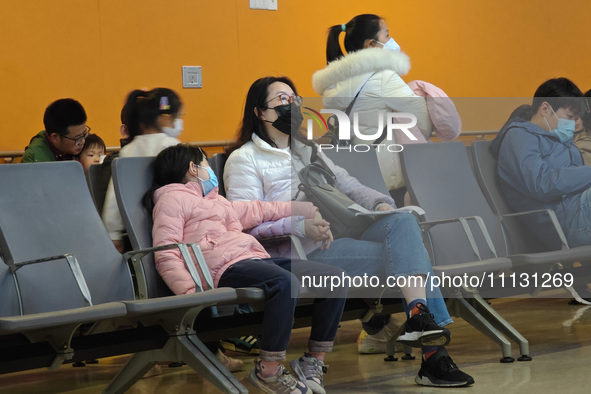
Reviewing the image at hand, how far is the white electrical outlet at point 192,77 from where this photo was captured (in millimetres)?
6230

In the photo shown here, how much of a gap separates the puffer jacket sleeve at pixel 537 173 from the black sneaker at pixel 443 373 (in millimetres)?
1280

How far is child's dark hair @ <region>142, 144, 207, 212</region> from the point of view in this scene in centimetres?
346

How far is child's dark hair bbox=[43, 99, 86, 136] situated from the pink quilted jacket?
1.45m

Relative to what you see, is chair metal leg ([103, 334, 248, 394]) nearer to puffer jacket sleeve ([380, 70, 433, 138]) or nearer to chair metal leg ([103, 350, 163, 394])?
chair metal leg ([103, 350, 163, 394])

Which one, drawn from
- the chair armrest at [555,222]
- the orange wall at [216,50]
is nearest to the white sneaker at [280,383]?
the chair armrest at [555,222]

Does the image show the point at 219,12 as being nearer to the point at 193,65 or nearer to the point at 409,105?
the point at 193,65

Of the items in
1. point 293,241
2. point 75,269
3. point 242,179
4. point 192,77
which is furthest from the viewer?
point 192,77

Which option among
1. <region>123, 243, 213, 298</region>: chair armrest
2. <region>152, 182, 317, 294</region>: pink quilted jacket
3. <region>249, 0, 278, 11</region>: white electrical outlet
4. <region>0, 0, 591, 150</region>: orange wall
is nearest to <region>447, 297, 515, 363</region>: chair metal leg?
<region>152, 182, 317, 294</region>: pink quilted jacket

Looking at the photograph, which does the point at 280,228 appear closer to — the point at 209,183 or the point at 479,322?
the point at 209,183

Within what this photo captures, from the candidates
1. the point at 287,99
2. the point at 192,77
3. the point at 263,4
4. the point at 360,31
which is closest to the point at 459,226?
the point at 287,99

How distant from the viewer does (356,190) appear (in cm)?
389

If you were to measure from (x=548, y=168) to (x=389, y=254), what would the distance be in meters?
1.23

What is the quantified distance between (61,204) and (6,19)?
8.88ft

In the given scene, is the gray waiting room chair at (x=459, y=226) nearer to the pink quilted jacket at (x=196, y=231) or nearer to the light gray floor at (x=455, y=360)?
the light gray floor at (x=455, y=360)
